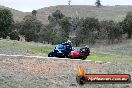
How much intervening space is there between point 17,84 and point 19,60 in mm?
6763

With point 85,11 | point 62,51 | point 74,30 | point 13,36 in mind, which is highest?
point 85,11

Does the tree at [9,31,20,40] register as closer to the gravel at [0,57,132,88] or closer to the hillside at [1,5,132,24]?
the gravel at [0,57,132,88]

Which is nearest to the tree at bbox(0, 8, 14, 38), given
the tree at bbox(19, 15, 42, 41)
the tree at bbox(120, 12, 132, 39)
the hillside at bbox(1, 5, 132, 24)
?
the tree at bbox(19, 15, 42, 41)

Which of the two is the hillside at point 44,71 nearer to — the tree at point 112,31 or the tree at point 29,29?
the tree at point 29,29

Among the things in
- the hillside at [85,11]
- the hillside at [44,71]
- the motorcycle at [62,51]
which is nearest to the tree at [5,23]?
the motorcycle at [62,51]

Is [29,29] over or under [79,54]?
under

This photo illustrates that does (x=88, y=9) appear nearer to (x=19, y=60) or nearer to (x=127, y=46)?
(x=127, y=46)

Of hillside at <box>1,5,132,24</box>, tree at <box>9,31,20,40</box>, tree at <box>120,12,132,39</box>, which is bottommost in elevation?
tree at <box>9,31,20,40</box>

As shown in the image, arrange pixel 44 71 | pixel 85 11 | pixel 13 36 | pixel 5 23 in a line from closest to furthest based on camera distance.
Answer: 1. pixel 44 71
2. pixel 5 23
3. pixel 13 36
4. pixel 85 11

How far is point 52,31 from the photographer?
341ft

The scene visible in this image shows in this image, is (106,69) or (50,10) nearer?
(106,69)

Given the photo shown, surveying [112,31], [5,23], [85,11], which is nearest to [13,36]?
[5,23]

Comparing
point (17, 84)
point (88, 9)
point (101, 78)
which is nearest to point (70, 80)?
point (17, 84)

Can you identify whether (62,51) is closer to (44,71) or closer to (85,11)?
(44,71)
